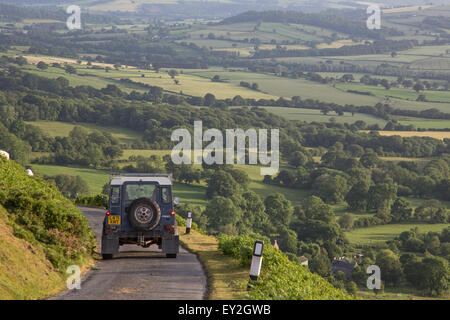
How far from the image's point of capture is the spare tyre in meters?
18.6

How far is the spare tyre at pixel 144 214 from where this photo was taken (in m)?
18.6

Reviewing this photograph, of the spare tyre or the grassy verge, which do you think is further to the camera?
the spare tyre

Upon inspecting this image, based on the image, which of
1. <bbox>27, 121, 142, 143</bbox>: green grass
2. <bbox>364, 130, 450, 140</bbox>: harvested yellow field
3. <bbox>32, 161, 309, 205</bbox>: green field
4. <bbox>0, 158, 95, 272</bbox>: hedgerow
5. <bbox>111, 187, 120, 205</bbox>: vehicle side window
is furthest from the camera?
<bbox>364, 130, 450, 140</bbox>: harvested yellow field

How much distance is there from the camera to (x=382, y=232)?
79938 millimetres

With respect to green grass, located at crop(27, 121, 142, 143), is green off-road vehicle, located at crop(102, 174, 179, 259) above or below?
above

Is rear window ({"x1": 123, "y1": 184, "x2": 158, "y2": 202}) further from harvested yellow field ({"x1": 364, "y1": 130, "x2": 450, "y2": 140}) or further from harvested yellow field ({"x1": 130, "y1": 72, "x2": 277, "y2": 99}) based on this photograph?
harvested yellow field ({"x1": 130, "y1": 72, "x2": 277, "y2": 99})

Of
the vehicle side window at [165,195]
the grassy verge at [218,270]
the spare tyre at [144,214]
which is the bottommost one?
the grassy verge at [218,270]

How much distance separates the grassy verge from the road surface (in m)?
0.28

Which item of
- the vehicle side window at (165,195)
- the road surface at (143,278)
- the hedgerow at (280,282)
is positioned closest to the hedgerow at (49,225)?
the road surface at (143,278)

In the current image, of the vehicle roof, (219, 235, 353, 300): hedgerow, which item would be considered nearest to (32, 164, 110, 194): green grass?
the vehicle roof

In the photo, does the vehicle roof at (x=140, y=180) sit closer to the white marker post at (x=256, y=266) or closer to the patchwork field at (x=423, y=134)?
the white marker post at (x=256, y=266)

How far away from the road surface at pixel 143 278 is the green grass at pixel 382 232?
58181 millimetres
